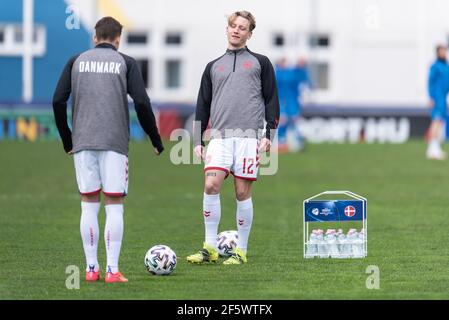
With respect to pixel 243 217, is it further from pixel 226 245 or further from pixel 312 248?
pixel 312 248

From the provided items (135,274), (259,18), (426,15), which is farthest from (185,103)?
(135,274)

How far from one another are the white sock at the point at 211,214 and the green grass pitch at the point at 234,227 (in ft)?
1.19

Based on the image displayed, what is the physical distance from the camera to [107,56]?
10.2m

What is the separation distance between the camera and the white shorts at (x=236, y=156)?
11.5m

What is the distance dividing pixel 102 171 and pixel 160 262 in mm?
995

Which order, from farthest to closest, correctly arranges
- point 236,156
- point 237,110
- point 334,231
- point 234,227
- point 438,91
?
point 438,91
point 234,227
point 334,231
point 236,156
point 237,110

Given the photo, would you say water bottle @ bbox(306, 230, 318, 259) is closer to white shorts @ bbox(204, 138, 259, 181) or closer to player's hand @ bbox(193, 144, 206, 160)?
white shorts @ bbox(204, 138, 259, 181)

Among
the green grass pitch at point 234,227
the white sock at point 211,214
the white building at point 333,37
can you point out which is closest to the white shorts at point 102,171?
the green grass pitch at point 234,227

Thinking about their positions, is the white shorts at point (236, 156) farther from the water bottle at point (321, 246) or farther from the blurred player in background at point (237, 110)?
the water bottle at point (321, 246)

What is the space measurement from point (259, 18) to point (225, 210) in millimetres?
27383

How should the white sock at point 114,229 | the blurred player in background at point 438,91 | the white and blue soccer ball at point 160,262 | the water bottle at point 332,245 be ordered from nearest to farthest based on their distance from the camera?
the white sock at point 114,229
the white and blue soccer ball at point 160,262
the water bottle at point 332,245
the blurred player in background at point 438,91

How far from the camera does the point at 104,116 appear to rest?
10.2m

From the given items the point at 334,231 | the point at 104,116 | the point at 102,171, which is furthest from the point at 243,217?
the point at 104,116

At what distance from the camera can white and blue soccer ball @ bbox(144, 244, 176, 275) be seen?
1080 cm
